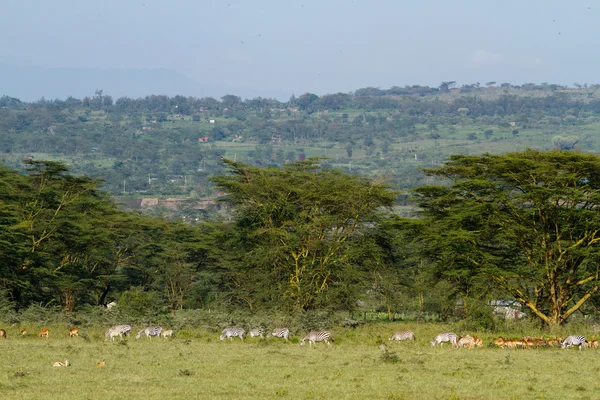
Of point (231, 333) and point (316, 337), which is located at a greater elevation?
point (316, 337)

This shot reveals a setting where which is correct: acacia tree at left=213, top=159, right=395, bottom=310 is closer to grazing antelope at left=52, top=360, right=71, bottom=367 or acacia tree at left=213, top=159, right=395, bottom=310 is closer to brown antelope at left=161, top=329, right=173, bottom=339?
brown antelope at left=161, top=329, right=173, bottom=339

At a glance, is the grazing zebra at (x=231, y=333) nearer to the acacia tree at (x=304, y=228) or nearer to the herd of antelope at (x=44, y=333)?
the herd of antelope at (x=44, y=333)

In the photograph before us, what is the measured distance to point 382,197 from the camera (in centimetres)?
3575

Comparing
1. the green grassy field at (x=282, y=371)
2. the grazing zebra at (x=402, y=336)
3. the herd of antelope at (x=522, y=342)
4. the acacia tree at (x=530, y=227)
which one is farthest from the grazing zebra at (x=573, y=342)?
the acacia tree at (x=530, y=227)

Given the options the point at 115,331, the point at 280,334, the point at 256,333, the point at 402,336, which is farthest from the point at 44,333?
the point at 402,336

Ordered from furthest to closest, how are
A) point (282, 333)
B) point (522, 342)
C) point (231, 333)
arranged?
1. point (282, 333)
2. point (231, 333)
3. point (522, 342)

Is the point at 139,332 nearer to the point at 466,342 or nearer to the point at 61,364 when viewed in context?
the point at 61,364

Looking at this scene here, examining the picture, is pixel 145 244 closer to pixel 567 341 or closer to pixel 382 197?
pixel 382 197

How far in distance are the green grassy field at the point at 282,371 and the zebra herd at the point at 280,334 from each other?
0.34 m

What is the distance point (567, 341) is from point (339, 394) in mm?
9335

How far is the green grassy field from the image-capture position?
52.1ft

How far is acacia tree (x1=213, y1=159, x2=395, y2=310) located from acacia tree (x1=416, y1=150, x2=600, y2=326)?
4394 mm

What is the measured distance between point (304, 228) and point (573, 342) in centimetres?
1408

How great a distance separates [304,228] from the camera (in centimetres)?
3509
